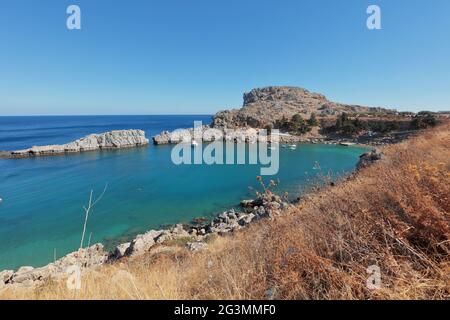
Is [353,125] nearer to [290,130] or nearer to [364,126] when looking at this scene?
[364,126]

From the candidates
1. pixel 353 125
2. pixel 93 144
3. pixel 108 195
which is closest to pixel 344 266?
pixel 108 195

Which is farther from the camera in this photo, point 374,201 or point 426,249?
point 374,201

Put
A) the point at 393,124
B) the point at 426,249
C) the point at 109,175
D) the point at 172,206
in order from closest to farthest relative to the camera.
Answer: the point at 426,249
the point at 172,206
the point at 109,175
the point at 393,124

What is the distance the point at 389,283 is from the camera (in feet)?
6.64

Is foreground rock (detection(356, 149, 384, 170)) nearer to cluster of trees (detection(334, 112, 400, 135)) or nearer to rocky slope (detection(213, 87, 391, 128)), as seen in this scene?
rocky slope (detection(213, 87, 391, 128))

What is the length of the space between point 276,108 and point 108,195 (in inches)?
2838

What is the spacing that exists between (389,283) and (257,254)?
155cm

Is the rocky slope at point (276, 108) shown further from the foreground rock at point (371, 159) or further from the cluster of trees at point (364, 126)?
the foreground rock at point (371, 159)

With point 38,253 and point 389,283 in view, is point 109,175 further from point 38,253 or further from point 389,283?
point 389,283

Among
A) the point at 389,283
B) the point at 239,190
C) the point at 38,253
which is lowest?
the point at 38,253

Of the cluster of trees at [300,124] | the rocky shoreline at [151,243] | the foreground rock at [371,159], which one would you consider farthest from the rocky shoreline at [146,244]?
the cluster of trees at [300,124]

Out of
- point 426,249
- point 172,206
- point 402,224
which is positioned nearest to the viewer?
point 426,249

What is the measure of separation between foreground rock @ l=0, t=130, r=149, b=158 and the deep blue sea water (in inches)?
214
